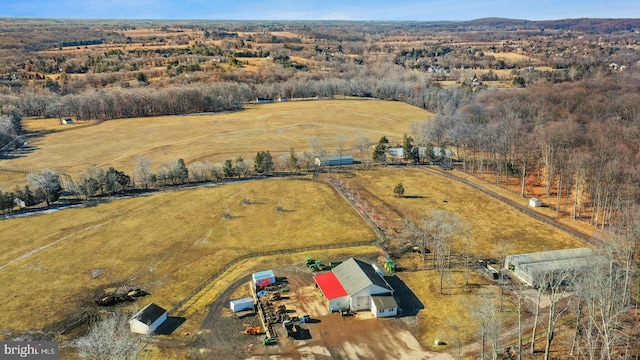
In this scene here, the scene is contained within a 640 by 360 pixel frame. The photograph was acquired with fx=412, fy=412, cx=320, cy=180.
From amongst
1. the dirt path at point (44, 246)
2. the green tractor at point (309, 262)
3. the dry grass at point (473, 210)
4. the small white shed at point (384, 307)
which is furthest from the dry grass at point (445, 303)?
the dirt path at point (44, 246)

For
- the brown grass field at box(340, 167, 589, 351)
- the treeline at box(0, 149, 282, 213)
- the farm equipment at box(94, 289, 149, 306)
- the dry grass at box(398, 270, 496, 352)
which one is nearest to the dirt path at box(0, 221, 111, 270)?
the treeline at box(0, 149, 282, 213)

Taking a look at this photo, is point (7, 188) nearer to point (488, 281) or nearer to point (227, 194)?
point (227, 194)

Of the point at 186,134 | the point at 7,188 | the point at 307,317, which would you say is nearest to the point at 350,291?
the point at 307,317

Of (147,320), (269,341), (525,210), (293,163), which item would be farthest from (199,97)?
(269,341)

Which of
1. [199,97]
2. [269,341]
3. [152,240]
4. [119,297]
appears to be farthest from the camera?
[199,97]

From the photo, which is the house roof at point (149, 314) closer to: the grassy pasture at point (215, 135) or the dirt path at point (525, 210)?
the grassy pasture at point (215, 135)

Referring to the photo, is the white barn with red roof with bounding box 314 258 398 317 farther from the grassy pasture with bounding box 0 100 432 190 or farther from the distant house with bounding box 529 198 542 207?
the grassy pasture with bounding box 0 100 432 190

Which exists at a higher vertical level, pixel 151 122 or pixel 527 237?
pixel 151 122

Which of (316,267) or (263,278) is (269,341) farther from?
(316,267)
